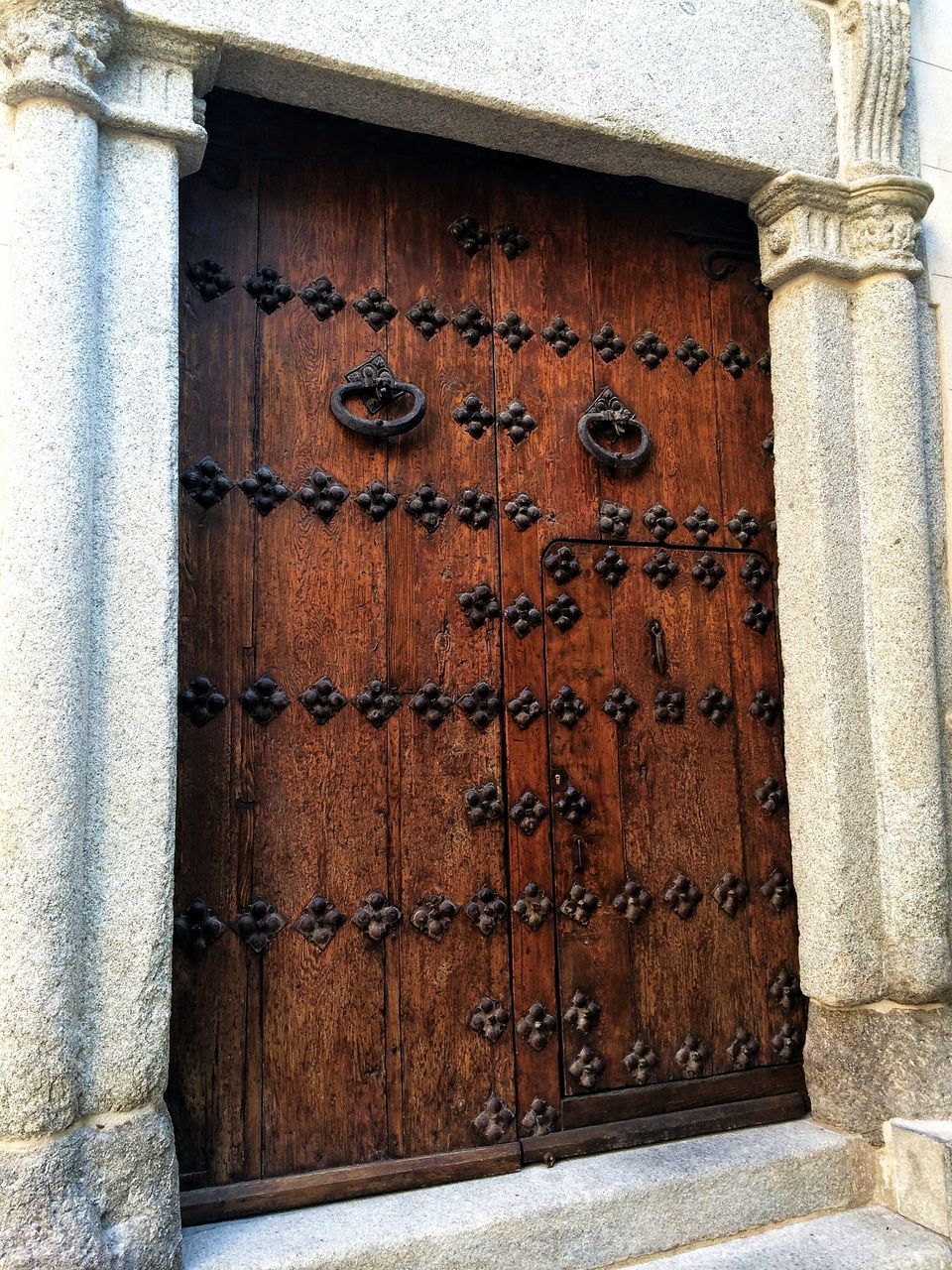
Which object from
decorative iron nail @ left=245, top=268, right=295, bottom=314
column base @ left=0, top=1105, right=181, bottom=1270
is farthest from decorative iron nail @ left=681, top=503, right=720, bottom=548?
column base @ left=0, top=1105, right=181, bottom=1270

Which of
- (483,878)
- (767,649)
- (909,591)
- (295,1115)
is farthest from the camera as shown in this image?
(767,649)

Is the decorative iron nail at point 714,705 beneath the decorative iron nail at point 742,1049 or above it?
above

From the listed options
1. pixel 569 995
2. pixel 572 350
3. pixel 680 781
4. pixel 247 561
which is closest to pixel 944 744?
pixel 680 781

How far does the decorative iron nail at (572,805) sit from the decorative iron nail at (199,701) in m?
0.80

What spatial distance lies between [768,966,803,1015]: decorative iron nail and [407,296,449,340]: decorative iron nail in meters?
1.76

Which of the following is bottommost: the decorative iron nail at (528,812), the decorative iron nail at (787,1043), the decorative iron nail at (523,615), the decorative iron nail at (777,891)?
the decorative iron nail at (787,1043)

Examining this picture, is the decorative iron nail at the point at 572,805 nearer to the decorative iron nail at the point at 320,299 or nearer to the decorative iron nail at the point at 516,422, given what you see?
the decorative iron nail at the point at 516,422

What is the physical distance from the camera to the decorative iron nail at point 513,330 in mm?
2439

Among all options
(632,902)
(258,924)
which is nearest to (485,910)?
(632,902)

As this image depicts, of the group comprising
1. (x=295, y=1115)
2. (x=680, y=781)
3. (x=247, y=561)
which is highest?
(x=247, y=561)

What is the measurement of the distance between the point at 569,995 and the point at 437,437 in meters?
1.30

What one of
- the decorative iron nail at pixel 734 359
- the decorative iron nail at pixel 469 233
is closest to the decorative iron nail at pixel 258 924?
the decorative iron nail at pixel 469 233

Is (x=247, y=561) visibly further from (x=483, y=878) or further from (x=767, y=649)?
(x=767, y=649)

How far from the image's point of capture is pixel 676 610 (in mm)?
2496
